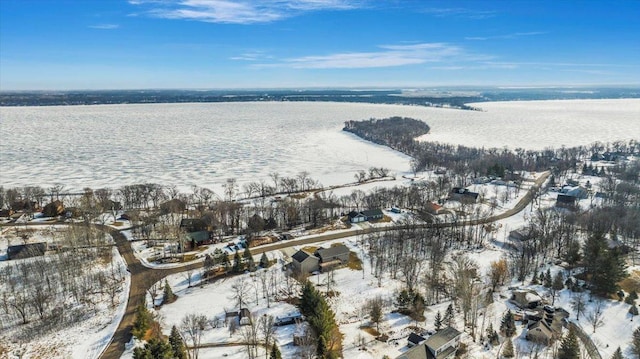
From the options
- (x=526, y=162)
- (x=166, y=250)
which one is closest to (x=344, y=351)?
(x=166, y=250)

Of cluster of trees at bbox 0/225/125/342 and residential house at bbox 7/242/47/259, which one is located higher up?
residential house at bbox 7/242/47/259

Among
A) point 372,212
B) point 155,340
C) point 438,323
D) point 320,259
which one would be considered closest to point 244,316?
point 155,340

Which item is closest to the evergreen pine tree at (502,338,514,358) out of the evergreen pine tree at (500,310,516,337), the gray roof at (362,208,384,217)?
the evergreen pine tree at (500,310,516,337)

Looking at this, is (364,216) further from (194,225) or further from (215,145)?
(215,145)

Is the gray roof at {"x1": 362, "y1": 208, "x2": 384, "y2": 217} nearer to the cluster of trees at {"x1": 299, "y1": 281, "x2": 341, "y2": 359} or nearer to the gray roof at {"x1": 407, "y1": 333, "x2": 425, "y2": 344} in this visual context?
the cluster of trees at {"x1": 299, "y1": 281, "x2": 341, "y2": 359}

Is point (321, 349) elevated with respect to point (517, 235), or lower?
elevated

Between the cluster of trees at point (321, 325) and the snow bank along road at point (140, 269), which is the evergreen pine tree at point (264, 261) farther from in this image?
the cluster of trees at point (321, 325)
